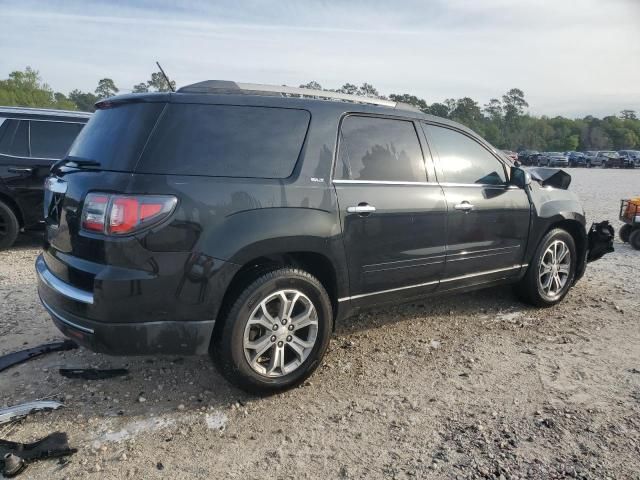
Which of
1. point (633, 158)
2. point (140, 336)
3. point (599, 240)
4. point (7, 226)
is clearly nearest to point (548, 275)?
point (599, 240)

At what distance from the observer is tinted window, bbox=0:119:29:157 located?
684 centimetres

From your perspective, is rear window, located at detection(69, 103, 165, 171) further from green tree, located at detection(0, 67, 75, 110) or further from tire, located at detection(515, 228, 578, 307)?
green tree, located at detection(0, 67, 75, 110)

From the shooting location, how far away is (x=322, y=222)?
10.5 ft

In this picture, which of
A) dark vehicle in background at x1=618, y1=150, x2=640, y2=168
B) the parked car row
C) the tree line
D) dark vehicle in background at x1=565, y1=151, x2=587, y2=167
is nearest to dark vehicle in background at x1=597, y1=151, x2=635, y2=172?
the parked car row

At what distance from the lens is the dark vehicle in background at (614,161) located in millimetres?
49531

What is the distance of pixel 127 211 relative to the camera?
2658 millimetres

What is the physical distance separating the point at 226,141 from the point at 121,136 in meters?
0.60

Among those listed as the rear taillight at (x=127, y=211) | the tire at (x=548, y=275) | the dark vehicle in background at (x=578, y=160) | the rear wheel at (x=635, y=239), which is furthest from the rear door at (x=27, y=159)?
the dark vehicle in background at (x=578, y=160)

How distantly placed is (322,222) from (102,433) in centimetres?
176

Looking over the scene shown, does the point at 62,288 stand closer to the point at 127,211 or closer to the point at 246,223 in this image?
the point at 127,211

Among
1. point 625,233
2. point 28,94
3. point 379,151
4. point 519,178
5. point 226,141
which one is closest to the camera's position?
point 226,141

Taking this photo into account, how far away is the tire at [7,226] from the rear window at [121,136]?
14.9 feet

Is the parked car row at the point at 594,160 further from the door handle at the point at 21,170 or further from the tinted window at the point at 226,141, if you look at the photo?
the tinted window at the point at 226,141

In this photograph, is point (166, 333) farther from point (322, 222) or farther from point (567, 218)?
point (567, 218)
